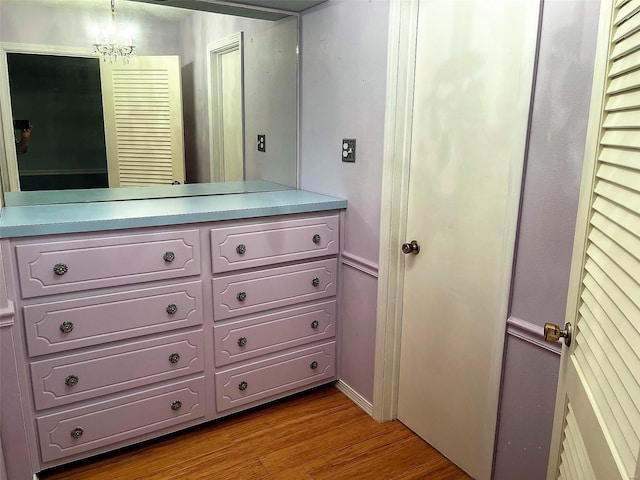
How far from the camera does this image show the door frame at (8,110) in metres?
1.97

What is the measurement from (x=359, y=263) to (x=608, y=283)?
1427mm

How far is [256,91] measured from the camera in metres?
2.56

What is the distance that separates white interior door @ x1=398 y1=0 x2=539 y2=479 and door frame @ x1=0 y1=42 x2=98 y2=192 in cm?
146

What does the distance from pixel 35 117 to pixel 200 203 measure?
0.73m

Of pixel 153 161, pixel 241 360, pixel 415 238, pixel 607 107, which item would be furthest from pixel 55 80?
pixel 607 107

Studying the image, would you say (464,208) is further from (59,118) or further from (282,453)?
(59,118)

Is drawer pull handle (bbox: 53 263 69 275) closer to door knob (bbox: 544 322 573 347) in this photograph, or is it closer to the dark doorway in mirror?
the dark doorway in mirror

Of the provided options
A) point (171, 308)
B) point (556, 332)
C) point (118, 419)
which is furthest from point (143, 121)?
point (556, 332)

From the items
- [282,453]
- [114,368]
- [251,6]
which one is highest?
[251,6]

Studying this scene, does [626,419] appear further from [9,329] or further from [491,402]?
[9,329]

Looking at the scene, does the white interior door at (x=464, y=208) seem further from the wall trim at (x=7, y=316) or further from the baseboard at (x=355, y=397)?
the wall trim at (x=7, y=316)

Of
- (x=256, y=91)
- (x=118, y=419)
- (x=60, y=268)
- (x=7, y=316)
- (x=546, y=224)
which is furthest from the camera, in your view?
(x=256, y=91)

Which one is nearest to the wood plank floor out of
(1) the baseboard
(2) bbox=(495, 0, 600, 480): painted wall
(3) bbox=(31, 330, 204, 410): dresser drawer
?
(1) the baseboard

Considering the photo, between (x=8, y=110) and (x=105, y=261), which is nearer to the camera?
(x=105, y=261)
